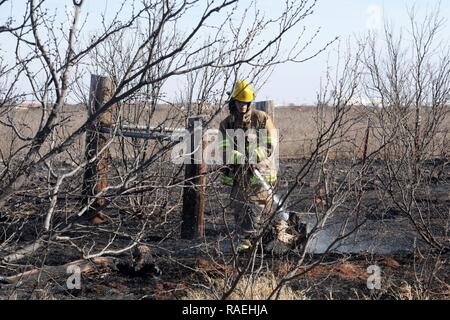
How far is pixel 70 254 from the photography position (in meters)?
8.17

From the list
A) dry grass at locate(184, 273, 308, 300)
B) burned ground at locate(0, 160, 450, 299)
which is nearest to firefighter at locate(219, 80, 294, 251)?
burned ground at locate(0, 160, 450, 299)

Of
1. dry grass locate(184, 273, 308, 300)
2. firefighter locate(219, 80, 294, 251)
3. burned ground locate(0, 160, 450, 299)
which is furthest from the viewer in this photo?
firefighter locate(219, 80, 294, 251)

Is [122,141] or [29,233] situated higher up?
[122,141]

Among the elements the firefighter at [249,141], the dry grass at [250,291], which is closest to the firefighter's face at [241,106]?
the firefighter at [249,141]

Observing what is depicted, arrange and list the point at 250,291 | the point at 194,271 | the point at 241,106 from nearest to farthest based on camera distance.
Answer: the point at 250,291 → the point at 194,271 → the point at 241,106

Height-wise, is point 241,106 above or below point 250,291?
above

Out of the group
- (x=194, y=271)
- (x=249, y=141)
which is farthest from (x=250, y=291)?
(x=249, y=141)

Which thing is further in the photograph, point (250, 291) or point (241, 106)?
point (241, 106)

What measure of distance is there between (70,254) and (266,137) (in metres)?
2.51

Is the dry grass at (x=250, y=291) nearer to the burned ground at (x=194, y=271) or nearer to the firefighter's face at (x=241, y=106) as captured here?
the burned ground at (x=194, y=271)

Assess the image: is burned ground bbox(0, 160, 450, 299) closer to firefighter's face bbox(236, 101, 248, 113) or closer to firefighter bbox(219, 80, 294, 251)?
firefighter bbox(219, 80, 294, 251)

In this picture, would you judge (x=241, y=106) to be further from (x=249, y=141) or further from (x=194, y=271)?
(x=194, y=271)
